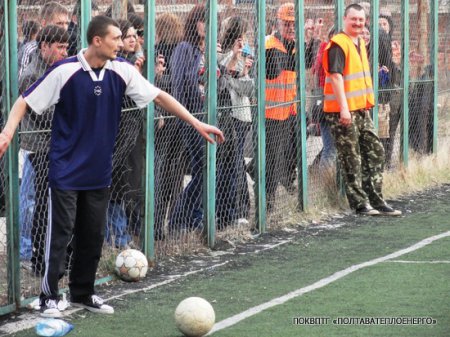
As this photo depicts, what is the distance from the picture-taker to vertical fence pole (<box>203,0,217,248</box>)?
1050cm

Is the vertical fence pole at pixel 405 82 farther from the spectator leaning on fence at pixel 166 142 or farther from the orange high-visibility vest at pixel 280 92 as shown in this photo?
the spectator leaning on fence at pixel 166 142

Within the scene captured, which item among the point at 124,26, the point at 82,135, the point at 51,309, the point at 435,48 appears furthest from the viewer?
the point at 435,48

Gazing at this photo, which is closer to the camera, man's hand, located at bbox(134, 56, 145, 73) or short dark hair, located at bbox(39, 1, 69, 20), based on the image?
short dark hair, located at bbox(39, 1, 69, 20)

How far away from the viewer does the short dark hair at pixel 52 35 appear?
827cm

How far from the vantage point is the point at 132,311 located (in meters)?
8.06

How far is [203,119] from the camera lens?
10586mm

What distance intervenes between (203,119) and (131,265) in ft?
6.71

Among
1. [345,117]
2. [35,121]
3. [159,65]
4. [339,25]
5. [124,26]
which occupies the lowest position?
[345,117]

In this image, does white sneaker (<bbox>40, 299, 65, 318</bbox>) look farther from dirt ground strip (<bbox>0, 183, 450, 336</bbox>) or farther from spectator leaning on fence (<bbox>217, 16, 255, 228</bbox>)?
spectator leaning on fence (<bbox>217, 16, 255, 228</bbox>)

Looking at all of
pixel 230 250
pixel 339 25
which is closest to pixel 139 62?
pixel 230 250

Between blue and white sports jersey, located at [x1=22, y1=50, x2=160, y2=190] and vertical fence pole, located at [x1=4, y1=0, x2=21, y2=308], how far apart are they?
1.06 ft

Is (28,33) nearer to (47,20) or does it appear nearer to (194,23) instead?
(47,20)

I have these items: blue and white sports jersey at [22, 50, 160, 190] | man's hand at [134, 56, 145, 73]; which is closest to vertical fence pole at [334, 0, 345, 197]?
man's hand at [134, 56, 145, 73]

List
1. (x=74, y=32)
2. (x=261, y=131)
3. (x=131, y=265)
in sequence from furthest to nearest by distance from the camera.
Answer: (x=261, y=131) < (x=131, y=265) < (x=74, y=32)
